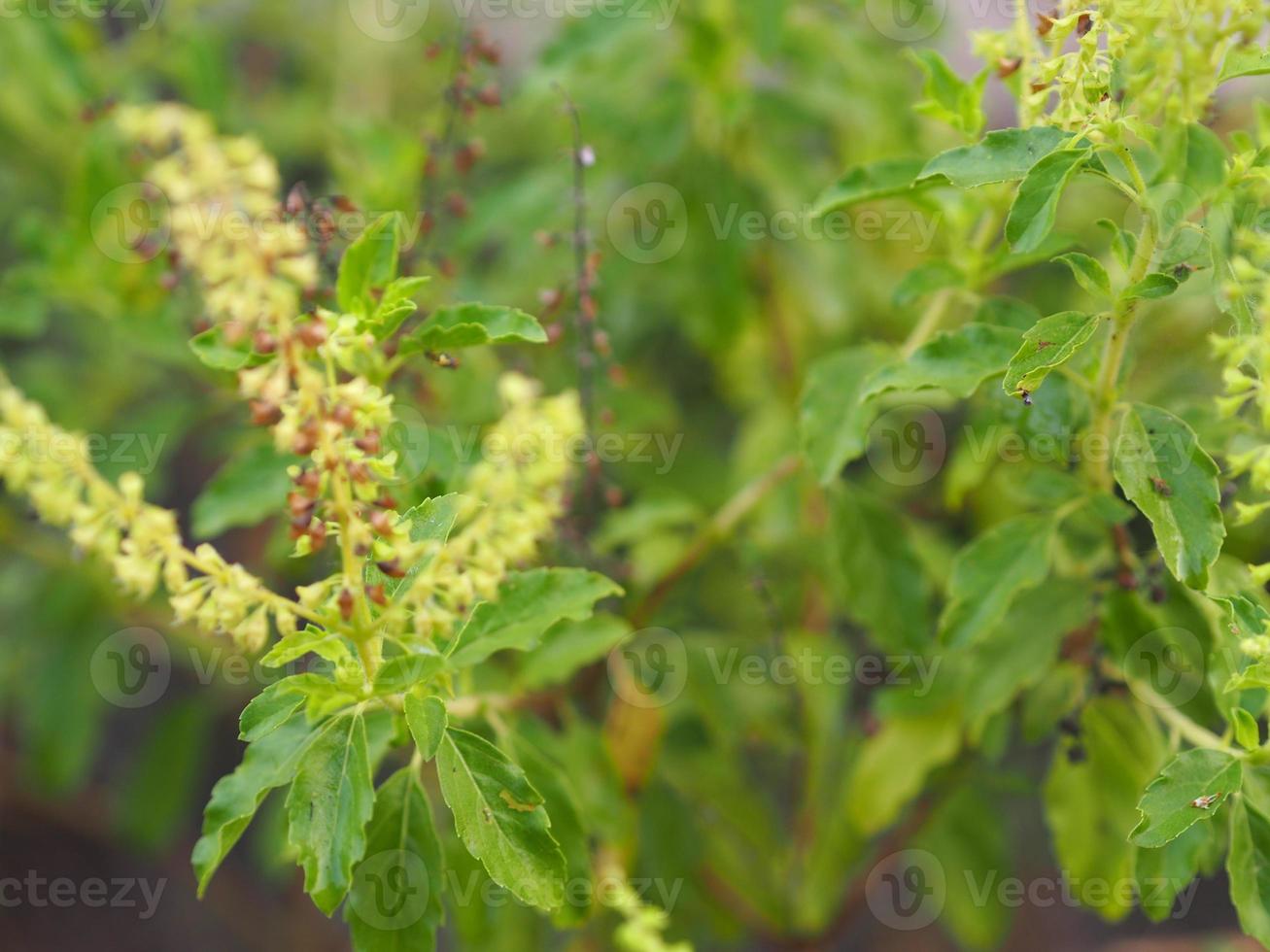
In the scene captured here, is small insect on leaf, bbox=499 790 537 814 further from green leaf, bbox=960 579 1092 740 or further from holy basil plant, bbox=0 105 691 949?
green leaf, bbox=960 579 1092 740

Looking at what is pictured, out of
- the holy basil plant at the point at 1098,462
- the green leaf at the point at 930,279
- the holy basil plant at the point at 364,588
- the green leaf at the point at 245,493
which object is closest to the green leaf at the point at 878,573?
the holy basil plant at the point at 1098,462

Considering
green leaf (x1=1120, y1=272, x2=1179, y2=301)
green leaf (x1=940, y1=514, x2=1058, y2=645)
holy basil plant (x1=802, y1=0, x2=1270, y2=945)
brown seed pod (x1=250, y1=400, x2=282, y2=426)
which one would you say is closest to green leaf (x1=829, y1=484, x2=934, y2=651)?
holy basil plant (x1=802, y1=0, x2=1270, y2=945)

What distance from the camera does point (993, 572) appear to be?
1.20m

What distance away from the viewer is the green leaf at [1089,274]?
3.23ft

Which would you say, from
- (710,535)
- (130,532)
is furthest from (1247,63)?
(130,532)

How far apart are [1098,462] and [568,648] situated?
24.1 inches

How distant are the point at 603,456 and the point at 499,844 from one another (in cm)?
79

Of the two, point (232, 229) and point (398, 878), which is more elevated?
point (232, 229)

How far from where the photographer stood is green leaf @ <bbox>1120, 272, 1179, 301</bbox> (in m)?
0.96

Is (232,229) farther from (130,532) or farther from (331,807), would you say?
(331,807)

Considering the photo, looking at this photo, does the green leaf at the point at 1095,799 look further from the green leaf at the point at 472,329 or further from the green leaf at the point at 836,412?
the green leaf at the point at 472,329

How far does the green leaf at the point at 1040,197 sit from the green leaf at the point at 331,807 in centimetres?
70

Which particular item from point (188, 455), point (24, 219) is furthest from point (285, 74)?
point (24, 219)

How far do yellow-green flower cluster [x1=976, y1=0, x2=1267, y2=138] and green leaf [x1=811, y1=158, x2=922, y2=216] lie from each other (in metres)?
0.13
